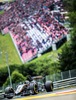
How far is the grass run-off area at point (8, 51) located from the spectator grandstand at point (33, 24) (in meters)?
0.87

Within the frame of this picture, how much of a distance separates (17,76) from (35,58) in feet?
52.3

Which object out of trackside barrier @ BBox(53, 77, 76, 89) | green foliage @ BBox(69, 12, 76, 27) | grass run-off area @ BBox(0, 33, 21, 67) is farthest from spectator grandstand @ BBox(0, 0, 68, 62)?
Result: trackside barrier @ BBox(53, 77, 76, 89)

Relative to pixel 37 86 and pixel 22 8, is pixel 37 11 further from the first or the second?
pixel 37 86

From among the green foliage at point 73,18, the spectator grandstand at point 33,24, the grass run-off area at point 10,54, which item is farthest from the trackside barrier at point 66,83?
the spectator grandstand at point 33,24

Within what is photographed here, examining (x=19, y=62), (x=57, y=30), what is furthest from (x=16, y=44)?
(x=57, y=30)

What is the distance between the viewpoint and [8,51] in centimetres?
6812

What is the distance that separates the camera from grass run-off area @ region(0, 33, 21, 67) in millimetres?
67312

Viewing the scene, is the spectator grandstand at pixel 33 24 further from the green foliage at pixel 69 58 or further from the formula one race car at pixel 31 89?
the formula one race car at pixel 31 89

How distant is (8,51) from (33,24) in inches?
281

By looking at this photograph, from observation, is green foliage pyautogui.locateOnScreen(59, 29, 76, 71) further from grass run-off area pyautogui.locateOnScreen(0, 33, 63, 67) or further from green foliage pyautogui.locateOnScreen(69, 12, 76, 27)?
grass run-off area pyautogui.locateOnScreen(0, 33, 63, 67)

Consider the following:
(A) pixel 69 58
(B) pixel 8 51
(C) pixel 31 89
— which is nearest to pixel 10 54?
(B) pixel 8 51

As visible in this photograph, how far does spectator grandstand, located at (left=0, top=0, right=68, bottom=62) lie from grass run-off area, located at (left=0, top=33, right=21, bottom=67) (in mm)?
868

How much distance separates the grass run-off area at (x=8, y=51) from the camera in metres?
67.3

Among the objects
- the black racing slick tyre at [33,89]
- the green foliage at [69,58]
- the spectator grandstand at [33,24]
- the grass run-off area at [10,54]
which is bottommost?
the black racing slick tyre at [33,89]
